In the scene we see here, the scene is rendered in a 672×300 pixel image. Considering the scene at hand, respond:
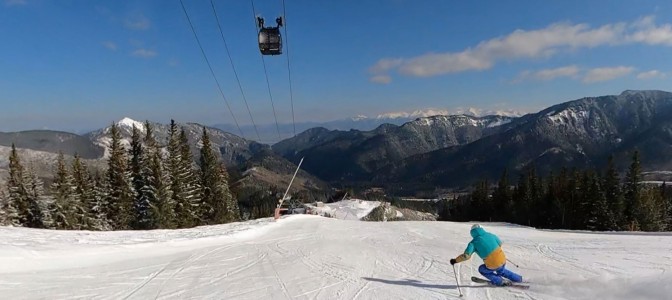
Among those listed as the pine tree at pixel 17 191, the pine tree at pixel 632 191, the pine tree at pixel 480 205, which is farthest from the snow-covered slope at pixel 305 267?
the pine tree at pixel 480 205

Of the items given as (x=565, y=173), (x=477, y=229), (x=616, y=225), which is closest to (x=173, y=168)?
(x=477, y=229)

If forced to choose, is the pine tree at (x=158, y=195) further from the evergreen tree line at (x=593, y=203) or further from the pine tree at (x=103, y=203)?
the evergreen tree line at (x=593, y=203)

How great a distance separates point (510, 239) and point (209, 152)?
132ft

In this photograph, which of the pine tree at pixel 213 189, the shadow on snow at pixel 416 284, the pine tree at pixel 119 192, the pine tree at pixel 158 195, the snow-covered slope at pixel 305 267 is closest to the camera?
the snow-covered slope at pixel 305 267

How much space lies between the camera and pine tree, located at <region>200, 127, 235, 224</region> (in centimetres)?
5088

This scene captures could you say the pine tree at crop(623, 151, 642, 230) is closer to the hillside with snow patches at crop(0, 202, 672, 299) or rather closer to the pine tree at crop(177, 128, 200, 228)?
the hillside with snow patches at crop(0, 202, 672, 299)

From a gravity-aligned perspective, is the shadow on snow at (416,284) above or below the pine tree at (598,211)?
above

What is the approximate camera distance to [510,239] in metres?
19.9

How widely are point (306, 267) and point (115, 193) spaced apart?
36763 mm

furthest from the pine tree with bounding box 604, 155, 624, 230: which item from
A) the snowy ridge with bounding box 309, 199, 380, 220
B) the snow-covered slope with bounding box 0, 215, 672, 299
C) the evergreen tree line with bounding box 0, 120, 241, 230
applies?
the snowy ridge with bounding box 309, 199, 380, 220

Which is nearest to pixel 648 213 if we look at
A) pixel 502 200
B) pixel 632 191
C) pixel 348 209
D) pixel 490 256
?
pixel 632 191

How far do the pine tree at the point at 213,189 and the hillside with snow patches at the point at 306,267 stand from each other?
102 ft

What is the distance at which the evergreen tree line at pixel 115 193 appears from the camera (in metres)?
41.7

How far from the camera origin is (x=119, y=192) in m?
43.1
